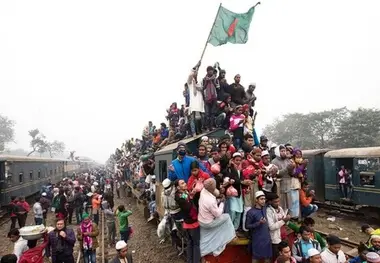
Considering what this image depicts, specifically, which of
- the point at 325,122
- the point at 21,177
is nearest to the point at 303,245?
the point at 21,177

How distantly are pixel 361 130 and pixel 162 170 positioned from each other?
3405 centimetres

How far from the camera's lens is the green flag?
9492 millimetres

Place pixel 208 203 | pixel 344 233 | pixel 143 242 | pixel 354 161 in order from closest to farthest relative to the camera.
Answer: pixel 208 203 < pixel 143 242 < pixel 344 233 < pixel 354 161

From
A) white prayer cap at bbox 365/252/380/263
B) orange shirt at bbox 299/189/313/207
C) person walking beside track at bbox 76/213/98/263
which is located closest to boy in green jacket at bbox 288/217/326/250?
orange shirt at bbox 299/189/313/207

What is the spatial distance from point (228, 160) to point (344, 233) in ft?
26.6

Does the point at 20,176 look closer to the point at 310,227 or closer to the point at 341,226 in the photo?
the point at 310,227

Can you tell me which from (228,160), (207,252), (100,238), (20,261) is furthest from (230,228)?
(100,238)

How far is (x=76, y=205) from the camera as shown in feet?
44.3

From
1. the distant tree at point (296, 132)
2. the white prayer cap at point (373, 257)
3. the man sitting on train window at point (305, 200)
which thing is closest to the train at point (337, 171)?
Result: the man sitting on train window at point (305, 200)

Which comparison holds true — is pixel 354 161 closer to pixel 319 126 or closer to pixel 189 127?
pixel 189 127

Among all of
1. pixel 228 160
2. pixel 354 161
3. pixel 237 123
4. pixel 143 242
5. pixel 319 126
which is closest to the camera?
pixel 228 160

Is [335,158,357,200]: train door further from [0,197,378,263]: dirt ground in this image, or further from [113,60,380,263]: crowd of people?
[113,60,380,263]: crowd of people

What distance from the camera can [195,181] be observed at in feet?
17.6

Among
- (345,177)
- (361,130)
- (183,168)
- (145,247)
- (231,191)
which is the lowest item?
(145,247)
